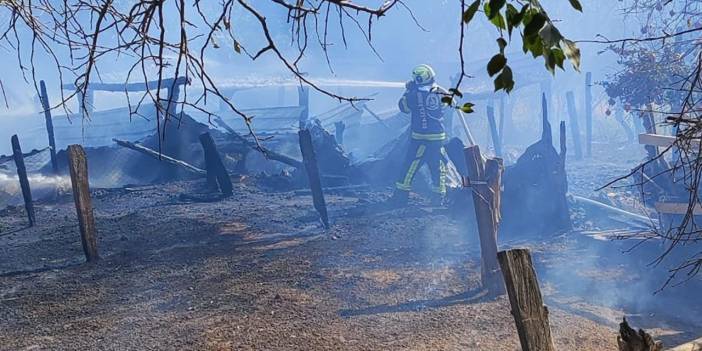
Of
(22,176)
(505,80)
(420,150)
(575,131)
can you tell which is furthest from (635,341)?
(575,131)

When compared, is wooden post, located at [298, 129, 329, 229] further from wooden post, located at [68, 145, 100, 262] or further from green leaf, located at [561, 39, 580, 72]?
green leaf, located at [561, 39, 580, 72]

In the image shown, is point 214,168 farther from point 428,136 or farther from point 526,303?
point 526,303

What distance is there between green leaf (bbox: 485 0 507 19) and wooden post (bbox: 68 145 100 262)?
6412mm

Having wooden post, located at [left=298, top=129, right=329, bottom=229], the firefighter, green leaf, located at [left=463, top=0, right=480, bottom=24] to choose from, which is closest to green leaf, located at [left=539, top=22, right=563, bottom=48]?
green leaf, located at [left=463, top=0, right=480, bottom=24]

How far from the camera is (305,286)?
6.08m

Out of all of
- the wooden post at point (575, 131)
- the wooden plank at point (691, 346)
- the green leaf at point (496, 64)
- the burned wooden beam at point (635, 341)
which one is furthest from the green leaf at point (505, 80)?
the wooden post at point (575, 131)

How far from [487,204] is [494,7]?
452cm

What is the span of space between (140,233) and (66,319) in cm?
356

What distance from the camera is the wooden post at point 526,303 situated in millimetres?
2514

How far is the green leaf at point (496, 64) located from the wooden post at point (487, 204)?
4.35 m

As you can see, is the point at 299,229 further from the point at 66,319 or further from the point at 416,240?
the point at 66,319

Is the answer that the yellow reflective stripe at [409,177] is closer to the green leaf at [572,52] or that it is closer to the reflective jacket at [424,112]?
the reflective jacket at [424,112]

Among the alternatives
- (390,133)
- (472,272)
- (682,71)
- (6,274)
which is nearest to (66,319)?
(6,274)

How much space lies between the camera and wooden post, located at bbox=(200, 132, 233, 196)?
11.3 meters
